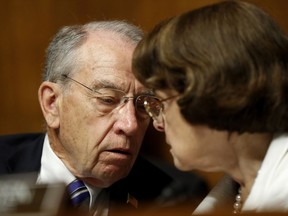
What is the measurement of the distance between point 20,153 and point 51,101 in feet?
0.70

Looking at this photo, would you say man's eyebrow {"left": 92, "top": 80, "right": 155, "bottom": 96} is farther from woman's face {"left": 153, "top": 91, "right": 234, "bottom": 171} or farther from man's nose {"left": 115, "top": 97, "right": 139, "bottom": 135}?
woman's face {"left": 153, "top": 91, "right": 234, "bottom": 171}

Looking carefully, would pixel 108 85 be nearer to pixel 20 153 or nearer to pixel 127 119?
pixel 127 119

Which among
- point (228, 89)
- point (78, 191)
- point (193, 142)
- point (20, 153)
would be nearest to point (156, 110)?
point (193, 142)

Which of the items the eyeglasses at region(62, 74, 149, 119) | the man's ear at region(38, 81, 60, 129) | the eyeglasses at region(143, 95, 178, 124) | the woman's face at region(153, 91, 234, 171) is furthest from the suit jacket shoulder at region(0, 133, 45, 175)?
the woman's face at region(153, 91, 234, 171)

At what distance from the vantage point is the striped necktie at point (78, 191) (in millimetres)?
1724

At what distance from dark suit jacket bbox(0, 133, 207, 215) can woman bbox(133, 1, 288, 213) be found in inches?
23.5

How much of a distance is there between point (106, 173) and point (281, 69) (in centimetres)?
69

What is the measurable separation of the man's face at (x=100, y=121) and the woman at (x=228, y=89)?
435mm

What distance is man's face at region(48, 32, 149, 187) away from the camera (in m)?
1.68

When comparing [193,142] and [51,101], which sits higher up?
[193,142]

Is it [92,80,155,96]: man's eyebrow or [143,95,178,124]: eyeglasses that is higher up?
[143,95,178,124]: eyeglasses

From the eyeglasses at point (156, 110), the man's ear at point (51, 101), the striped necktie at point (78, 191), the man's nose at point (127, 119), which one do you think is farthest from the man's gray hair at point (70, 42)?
the eyeglasses at point (156, 110)

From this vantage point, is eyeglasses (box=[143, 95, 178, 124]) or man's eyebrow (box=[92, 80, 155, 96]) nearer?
eyeglasses (box=[143, 95, 178, 124])

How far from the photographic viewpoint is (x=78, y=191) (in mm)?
1739
